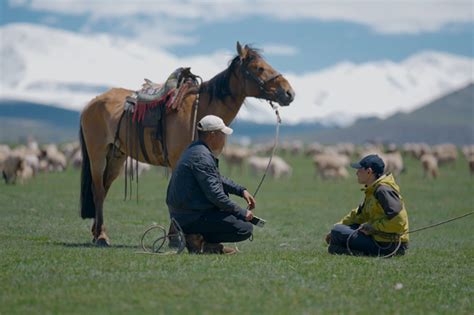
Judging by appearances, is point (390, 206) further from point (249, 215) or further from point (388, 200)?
point (249, 215)

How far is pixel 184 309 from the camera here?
777 centimetres

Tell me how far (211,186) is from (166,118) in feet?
9.38

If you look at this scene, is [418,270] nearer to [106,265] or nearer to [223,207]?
[223,207]

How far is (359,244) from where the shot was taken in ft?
38.2

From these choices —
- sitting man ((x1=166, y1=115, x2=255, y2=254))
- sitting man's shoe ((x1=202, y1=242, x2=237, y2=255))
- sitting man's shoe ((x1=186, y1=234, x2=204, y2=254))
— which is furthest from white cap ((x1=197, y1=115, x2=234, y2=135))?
sitting man's shoe ((x1=202, y1=242, x2=237, y2=255))

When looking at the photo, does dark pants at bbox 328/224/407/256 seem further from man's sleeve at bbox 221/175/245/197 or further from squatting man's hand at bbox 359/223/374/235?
man's sleeve at bbox 221/175/245/197

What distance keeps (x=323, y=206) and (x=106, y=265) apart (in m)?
17.2

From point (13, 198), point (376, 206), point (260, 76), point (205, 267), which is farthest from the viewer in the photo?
point (13, 198)

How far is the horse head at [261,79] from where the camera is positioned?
43.2 feet

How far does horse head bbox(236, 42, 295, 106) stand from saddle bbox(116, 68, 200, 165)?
2.79ft

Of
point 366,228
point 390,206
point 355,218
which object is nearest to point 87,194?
point 355,218

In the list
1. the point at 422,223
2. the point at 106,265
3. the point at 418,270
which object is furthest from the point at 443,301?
the point at 422,223

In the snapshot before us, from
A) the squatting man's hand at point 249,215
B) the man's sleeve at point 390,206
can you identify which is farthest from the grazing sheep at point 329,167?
the squatting man's hand at point 249,215

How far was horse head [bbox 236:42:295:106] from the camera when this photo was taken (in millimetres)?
13164
